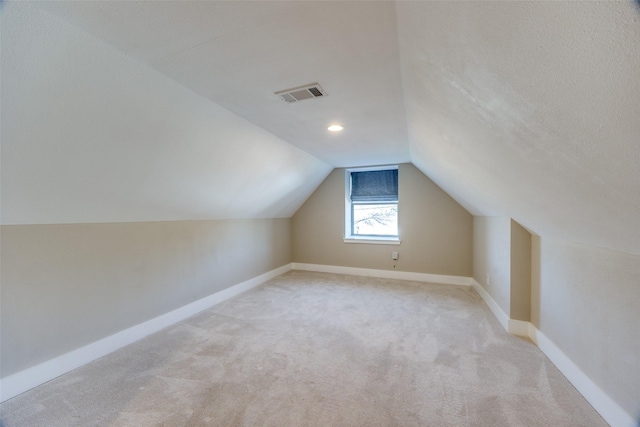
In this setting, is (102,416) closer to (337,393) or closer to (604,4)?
(337,393)

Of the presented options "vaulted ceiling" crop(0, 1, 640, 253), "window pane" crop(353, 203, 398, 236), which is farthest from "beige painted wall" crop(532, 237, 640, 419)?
"window pane" crop(353, 203, 398, 236)

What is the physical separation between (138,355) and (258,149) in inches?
87.9

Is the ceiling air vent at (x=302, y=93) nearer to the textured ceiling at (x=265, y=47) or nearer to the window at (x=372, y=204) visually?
the textured ceiling at (x=265, y=47)

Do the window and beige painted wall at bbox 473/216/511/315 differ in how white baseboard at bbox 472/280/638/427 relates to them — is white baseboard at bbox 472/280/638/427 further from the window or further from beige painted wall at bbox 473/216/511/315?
the window

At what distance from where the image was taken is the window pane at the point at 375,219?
206 inches

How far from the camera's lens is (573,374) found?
76.0 inches

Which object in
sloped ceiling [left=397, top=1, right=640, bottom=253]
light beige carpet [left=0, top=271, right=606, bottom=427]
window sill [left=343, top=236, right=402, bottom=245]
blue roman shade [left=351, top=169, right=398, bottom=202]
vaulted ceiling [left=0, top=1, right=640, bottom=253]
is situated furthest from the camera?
blue roman shade [left=351, top=169, right=398, bottom=202]

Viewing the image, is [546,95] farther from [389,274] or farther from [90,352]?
[389,274]

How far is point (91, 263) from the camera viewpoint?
2.32 m

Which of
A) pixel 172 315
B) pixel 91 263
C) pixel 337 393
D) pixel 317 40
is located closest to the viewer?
pixel 317 40

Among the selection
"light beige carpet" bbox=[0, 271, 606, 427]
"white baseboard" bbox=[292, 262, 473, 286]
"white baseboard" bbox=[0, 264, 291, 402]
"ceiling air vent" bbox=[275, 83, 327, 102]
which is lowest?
"light beige carpet" bbox=[0, 271, 606, 427]

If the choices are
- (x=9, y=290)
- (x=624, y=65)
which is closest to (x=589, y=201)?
(x=624, y=65)

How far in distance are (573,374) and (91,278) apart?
3796 mm

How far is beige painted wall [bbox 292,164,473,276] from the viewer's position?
4.58 metres
